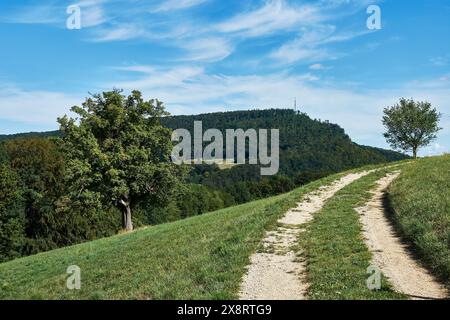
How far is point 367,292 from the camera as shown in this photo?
460 inches

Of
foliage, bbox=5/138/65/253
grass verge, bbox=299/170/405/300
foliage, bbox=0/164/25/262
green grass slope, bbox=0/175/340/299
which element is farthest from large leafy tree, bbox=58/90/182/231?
foliage, bbox=5/138/65/253

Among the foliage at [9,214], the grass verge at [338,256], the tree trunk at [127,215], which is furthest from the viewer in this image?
the foliage at [9,214]

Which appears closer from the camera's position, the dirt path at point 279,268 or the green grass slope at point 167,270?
the dirt path at point 279,268

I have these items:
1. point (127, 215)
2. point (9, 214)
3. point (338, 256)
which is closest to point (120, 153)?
point (127, 215)

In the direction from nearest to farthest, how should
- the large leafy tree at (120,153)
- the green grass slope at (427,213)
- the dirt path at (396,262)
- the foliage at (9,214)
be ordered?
the dirt path at (396,262)
the green grass slope at (427,213)
the large leafy tree at (120,153)
the foliage at (9,214)

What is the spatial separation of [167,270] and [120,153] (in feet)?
85.0

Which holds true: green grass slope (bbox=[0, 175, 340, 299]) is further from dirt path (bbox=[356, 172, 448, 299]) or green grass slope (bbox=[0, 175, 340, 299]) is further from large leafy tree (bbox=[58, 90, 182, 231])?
large leafy tree (bbox=[58, 90, 182, 231])

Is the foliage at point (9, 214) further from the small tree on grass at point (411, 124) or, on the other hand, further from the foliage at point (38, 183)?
the small tree on grass at point (411, 124)

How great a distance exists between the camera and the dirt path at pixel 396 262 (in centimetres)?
1198

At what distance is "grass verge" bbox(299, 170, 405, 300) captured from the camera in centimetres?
1185

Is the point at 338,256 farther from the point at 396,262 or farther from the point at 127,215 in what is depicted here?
the point at 127,215

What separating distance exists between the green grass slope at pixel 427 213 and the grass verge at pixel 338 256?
1.80 m

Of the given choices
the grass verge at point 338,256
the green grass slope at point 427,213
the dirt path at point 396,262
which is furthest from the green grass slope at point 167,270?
the green grass slope at point 427,213
